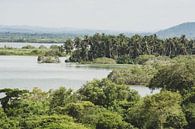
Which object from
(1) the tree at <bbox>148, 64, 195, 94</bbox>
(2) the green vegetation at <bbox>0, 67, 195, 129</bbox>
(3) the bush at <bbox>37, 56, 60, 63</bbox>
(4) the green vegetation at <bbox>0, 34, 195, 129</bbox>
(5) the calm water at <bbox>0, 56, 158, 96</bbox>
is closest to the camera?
(2) the green vegetation at <bbox>0, 67, 195, 129</bbox>

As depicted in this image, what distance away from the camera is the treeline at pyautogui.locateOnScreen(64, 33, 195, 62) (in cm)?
8956

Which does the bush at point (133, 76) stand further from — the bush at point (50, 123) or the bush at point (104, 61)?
the bush at point (50, 123)

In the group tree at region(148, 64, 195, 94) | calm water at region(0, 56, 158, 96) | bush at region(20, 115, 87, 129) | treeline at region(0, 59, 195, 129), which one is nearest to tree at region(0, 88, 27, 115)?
treeline at region(0, 59, 195, 129)

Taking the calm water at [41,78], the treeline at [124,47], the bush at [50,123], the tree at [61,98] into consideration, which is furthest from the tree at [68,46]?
the bush at [50,123]

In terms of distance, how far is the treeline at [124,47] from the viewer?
89.6 m

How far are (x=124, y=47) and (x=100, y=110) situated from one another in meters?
61.8

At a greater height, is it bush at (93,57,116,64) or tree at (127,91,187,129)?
tree at (127,91,187,129)

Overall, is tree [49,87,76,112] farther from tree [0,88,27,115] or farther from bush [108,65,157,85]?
bush [108,65,157,85]

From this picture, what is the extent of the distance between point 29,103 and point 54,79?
30.3 meters

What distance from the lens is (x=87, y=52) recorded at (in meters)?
91.1

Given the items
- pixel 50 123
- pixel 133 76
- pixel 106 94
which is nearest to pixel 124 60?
pixel 133 76

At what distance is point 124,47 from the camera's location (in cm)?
8969

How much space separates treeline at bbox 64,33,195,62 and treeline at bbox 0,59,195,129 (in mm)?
55647

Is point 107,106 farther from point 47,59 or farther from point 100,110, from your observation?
point 47,59
